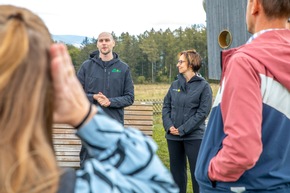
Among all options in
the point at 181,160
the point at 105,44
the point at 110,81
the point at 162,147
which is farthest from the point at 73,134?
the point at 162,147

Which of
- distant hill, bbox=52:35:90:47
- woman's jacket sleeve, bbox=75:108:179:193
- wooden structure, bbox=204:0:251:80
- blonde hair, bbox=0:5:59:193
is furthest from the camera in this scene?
wooden structure, bbox=204:0:251:80

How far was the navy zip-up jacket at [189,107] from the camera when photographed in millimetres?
5793

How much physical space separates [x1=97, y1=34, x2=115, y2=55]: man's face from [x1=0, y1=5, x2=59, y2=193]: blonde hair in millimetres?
5101

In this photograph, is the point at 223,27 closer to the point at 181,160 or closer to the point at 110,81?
the point at 110,81

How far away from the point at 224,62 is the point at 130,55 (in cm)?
5908

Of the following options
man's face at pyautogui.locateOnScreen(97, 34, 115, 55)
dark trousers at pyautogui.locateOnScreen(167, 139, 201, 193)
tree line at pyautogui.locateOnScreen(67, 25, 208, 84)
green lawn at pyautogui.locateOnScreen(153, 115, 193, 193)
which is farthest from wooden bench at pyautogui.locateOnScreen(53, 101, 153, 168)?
tree line at pyautogui.locateOnScreen(67, 25, 208, 84)

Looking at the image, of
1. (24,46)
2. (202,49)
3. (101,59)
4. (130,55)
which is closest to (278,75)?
(24,46)

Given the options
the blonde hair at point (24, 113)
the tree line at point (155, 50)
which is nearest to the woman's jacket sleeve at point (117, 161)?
the blonde hair at point (24, 113)

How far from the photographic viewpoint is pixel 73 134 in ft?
23.7

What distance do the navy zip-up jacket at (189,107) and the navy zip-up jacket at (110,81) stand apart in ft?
1.90

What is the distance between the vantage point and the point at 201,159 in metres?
2.57

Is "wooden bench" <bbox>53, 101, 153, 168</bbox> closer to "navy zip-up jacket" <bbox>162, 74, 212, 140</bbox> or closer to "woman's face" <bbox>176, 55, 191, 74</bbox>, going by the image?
"navy zip-up jacket" <bbox>162, 74, 212, 140</bbox>

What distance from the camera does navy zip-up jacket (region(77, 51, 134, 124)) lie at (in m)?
6.17

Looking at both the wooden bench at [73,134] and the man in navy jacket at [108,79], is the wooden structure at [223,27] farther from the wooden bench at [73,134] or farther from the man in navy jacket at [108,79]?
the man in navy jacket at [108,79]
